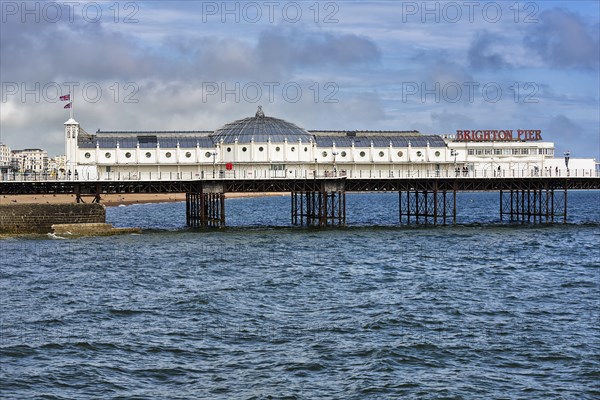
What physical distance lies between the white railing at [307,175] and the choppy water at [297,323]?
19584mm

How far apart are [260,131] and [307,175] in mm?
11156

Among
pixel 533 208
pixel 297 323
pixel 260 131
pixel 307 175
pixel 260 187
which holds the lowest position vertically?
pixel 297 323

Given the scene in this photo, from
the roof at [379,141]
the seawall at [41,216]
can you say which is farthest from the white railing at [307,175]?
the seawall at [41,216]

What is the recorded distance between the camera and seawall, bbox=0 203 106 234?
80000mm

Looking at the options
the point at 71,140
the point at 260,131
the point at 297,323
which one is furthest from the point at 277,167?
the point at 297,323

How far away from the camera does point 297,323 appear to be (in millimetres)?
A: 40656

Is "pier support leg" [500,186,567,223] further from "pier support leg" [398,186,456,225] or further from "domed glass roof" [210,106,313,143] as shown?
"domed glass roof" [210,106,313,143]

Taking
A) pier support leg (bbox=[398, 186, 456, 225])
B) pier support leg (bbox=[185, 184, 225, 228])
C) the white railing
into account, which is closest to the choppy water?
pier support leg (bbox=[185, 184, 225, 228])

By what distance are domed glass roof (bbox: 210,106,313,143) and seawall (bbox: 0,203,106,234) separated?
2303 centimetres

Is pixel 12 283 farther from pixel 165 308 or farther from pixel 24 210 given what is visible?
pixel 24 210

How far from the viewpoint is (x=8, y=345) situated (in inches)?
1421

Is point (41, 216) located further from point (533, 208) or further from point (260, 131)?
point (533, 208)

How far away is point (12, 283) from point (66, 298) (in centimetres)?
708

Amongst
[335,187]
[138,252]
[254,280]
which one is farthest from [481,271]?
[335,187]
